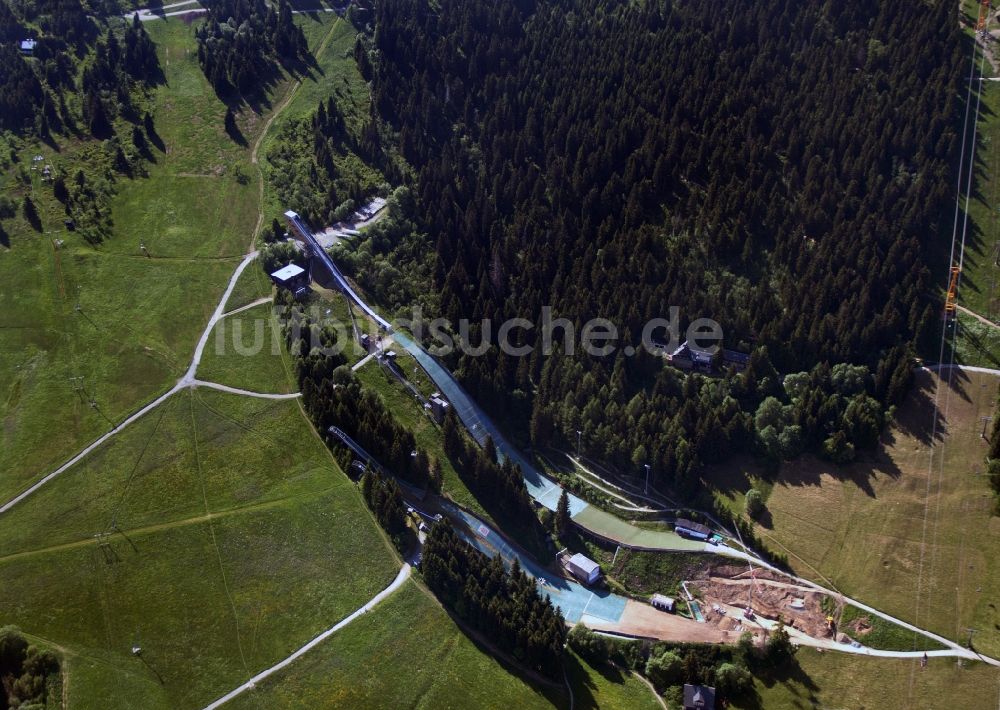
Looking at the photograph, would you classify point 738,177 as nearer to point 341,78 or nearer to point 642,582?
point 642,582

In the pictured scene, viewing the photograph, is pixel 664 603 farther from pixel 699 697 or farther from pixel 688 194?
pixel 688 194

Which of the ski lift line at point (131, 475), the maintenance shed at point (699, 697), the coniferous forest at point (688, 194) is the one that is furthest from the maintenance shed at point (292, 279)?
the maintenance shed at point (699, 697)

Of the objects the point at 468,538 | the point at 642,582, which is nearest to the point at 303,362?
the point at 468,538

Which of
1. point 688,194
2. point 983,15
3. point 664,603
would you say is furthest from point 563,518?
point 983,15

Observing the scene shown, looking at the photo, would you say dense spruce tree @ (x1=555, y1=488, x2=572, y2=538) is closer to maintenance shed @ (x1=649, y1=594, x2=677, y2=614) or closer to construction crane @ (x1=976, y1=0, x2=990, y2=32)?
maintenance shed @ (x1=649, y1=594, x2=677, y2=614)

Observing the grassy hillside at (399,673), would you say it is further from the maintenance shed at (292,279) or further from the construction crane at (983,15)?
the construction crane at (983,15)

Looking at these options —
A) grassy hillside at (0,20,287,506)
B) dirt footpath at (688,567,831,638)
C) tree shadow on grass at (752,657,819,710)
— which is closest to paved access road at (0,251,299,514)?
grassy hillside at (0,20,287,506)
